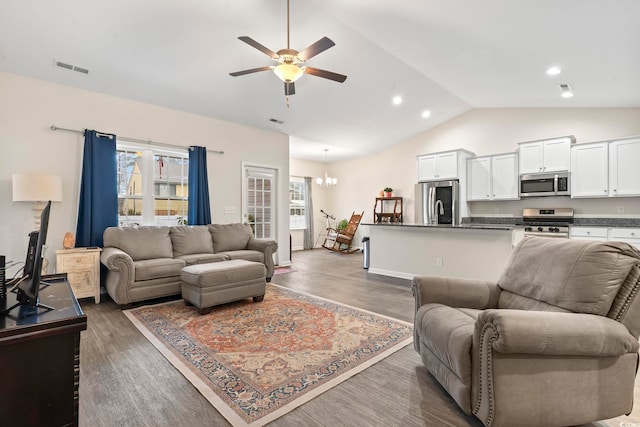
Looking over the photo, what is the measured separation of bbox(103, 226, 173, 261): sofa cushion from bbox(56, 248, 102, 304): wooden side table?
25cm

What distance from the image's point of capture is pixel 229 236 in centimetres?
505

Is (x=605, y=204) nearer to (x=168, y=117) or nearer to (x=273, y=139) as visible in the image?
(x=273, y=139)

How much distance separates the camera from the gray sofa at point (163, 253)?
3574 mm

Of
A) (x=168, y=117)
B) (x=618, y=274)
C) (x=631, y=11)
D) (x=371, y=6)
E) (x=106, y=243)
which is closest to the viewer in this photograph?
(x=618, y=274)

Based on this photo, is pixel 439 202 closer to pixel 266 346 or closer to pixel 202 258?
pixel 202 258

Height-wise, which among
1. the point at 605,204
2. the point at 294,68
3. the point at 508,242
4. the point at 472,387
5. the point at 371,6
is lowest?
the point at 472,387

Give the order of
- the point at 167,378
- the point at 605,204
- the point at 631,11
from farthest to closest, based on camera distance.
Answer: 1. the point at 605,204
2. the point at 631,11
3. the point at 167,378

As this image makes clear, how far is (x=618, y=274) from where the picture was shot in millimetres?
1607

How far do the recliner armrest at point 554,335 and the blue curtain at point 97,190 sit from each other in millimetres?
4613

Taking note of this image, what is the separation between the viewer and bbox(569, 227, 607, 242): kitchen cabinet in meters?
5.02

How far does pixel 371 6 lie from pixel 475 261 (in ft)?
11.4

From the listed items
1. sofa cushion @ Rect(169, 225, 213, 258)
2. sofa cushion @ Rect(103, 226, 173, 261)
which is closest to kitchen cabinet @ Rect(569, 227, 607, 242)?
sofa cushion @ Rect(169, 225, 213, 258)

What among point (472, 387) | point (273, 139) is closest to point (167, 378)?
point (472, 387)

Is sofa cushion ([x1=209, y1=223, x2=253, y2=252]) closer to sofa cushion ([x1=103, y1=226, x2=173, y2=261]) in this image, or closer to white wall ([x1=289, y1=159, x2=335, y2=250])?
sofa cushion ([x1=103, y1=226, x2=173, y2=261])
